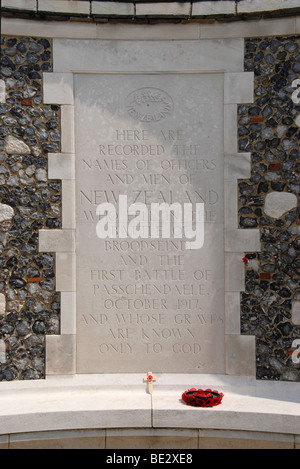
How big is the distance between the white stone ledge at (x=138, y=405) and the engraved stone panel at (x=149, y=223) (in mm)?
152

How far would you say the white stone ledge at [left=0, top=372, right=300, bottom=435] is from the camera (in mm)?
4039

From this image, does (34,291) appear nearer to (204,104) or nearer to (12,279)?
(12,279)

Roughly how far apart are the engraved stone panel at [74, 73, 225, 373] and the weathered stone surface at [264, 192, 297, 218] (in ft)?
1.43

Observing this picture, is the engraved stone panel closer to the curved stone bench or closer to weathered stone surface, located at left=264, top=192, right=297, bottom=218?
weathered stone surface, located at left=264, top=192, right=297, bottom=218

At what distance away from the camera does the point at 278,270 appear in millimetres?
4586

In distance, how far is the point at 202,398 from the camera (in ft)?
13.7

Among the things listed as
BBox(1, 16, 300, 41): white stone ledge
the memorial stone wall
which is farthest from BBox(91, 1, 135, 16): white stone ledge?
the memorial stone wall

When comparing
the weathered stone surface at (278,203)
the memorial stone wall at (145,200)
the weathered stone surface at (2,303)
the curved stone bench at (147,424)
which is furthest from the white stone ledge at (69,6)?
the curved stone bench at (147,424)

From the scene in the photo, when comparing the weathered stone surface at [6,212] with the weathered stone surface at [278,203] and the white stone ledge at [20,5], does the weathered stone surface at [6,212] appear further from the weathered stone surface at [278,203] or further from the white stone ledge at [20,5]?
the weathered stone surface at [278,203]

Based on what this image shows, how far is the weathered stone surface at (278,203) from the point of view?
4.57 m

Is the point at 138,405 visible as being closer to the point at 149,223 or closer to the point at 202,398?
the point at 202,398

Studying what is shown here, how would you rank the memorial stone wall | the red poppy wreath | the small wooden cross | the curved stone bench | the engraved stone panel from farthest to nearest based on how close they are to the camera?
the engraved stone panel
the memorial stone wall
the small wooden cross
the red poppy wreath
the curved stone bench

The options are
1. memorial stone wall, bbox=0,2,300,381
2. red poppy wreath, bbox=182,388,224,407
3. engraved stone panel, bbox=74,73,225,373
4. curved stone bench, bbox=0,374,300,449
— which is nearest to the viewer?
curved stone bench, bbox=0,374,300,449

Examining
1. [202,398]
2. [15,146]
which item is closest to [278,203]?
[202,398]
